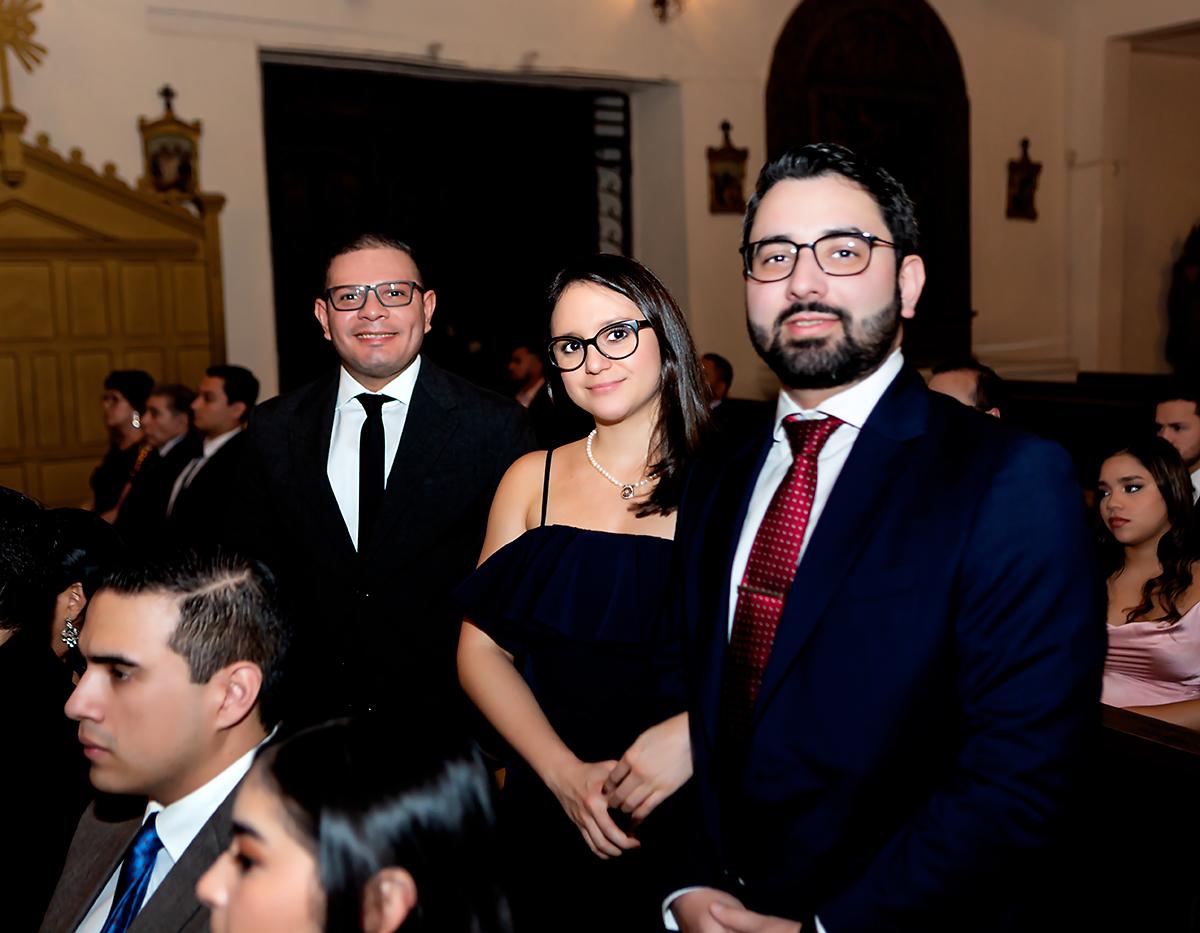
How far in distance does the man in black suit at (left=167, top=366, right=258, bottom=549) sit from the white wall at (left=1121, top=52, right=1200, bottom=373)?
10.5 meters

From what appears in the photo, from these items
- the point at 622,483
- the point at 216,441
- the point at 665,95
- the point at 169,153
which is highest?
the point at 665,95

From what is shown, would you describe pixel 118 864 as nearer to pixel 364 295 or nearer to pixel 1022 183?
pixel 364 295

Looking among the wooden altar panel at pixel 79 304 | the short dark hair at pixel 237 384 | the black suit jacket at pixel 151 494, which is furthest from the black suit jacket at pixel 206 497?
the wooden altar panel at pixel 79 304

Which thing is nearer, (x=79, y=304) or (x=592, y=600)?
(x=592, y=600)

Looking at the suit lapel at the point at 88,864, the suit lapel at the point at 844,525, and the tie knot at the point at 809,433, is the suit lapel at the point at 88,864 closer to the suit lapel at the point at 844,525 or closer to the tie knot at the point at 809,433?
the suit lapel at the point at 844,525

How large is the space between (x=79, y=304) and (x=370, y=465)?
5.50 meters

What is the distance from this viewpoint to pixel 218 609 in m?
1.97

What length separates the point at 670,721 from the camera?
75.7 inches

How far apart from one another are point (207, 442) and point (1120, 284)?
33.9 ft

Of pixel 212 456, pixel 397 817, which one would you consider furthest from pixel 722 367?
pixel 397 817

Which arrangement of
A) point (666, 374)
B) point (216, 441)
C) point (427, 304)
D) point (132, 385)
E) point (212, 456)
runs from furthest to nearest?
point (132, 385) < point (216, 441) < point (212, 456) < point (427, 304) < point (666, 374)

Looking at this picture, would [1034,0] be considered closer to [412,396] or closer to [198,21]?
[198,21]

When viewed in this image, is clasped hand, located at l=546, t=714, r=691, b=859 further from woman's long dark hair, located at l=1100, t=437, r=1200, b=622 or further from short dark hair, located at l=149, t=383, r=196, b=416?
short dark hair, located at l=149, t=383, r=196, b=416

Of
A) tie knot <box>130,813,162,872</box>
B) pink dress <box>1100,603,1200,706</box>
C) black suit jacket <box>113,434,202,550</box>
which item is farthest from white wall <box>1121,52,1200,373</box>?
tie knot <box>130,813,162,872</box>
